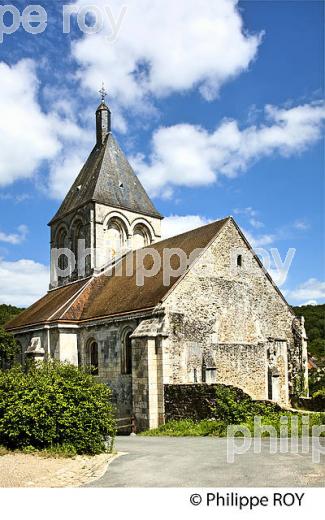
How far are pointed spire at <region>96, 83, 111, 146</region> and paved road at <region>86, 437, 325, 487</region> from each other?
76.6ft

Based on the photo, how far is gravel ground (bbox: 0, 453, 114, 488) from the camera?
7.91m

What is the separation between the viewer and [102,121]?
103 ft

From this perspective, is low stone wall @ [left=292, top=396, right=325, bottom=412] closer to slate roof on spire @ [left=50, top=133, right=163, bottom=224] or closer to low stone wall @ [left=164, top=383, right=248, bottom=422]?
low stone wall @ [left=164, top=383, right=248, bottom=422]

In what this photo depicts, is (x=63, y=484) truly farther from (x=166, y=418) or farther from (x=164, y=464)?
(x=166, y=418)

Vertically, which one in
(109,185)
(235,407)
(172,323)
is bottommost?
(235,407)

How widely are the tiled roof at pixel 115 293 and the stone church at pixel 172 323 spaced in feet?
0.21

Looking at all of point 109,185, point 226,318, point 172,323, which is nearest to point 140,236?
point 109,185

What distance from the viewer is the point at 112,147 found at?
3056cm

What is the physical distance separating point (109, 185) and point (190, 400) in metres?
15.5

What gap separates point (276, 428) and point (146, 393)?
17.8 feet

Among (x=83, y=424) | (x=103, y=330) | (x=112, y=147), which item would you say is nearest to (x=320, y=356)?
(x=112, y=147)

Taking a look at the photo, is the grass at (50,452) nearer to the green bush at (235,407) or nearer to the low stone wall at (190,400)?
the green bush at (235,407)

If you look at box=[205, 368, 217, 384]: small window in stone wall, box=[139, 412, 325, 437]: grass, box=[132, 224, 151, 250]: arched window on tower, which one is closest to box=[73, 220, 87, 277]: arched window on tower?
box=[132, 224, 151, 250]: arched window on tower

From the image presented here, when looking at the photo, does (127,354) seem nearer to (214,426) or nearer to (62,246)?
(214,426)
